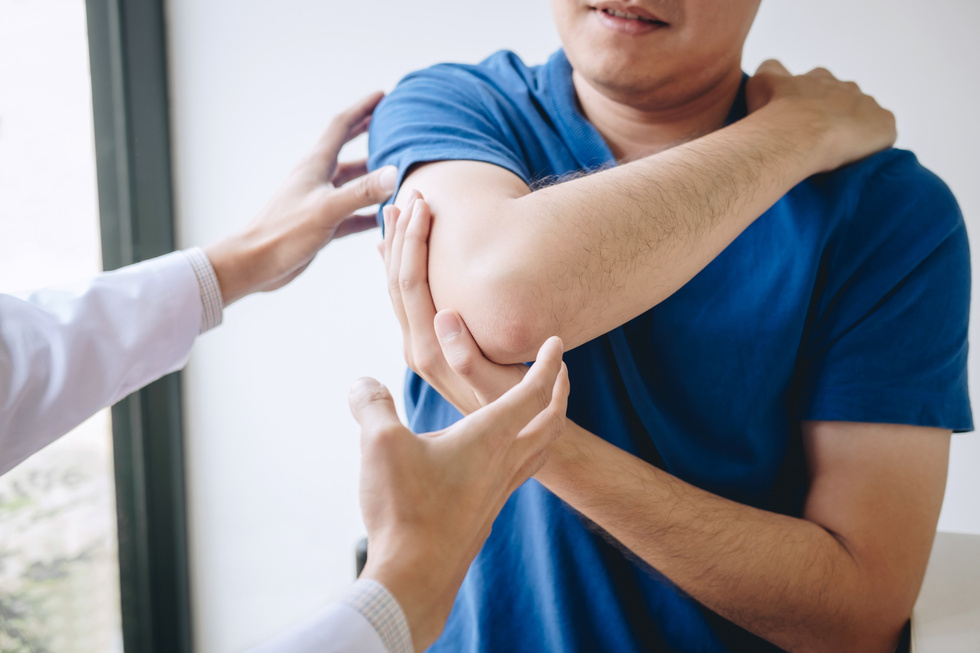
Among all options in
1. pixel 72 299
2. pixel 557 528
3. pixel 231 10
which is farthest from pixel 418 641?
pixel 231 10

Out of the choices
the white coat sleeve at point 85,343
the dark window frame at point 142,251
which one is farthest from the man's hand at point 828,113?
the dark window frame at point 142,251

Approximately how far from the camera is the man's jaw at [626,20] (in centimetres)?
79

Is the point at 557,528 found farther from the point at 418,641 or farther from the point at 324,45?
the point at 324,45

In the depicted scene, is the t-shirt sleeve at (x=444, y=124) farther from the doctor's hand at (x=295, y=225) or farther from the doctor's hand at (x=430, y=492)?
the doctor's hand at (x=430, y=492)

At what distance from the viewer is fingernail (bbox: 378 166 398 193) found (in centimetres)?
77

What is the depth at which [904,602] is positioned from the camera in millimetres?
788

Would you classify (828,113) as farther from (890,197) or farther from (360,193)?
(360,193)

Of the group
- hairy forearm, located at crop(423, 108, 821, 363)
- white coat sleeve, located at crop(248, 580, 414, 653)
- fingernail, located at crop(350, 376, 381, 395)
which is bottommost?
white coat sleeve, located at crop(248, 580, 414, 653)

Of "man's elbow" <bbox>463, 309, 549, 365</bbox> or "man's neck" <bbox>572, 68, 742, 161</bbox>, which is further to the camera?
"man's neck" <bbox>572, 68, 742, 161</bbox>

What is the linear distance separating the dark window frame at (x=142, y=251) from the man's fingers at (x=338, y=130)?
31.7 inches

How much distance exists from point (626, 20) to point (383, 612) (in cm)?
73

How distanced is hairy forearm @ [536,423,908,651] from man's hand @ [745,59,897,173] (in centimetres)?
43

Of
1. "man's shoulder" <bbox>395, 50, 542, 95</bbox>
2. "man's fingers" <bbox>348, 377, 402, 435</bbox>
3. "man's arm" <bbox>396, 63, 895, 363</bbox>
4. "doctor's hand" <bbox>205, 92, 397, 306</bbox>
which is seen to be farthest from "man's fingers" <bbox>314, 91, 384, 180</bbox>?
"man's fingers" <bbox>348, 377, 402, 435</bbox>

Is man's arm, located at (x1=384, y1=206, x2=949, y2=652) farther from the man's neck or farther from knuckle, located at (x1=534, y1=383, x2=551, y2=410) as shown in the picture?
the man's neck
